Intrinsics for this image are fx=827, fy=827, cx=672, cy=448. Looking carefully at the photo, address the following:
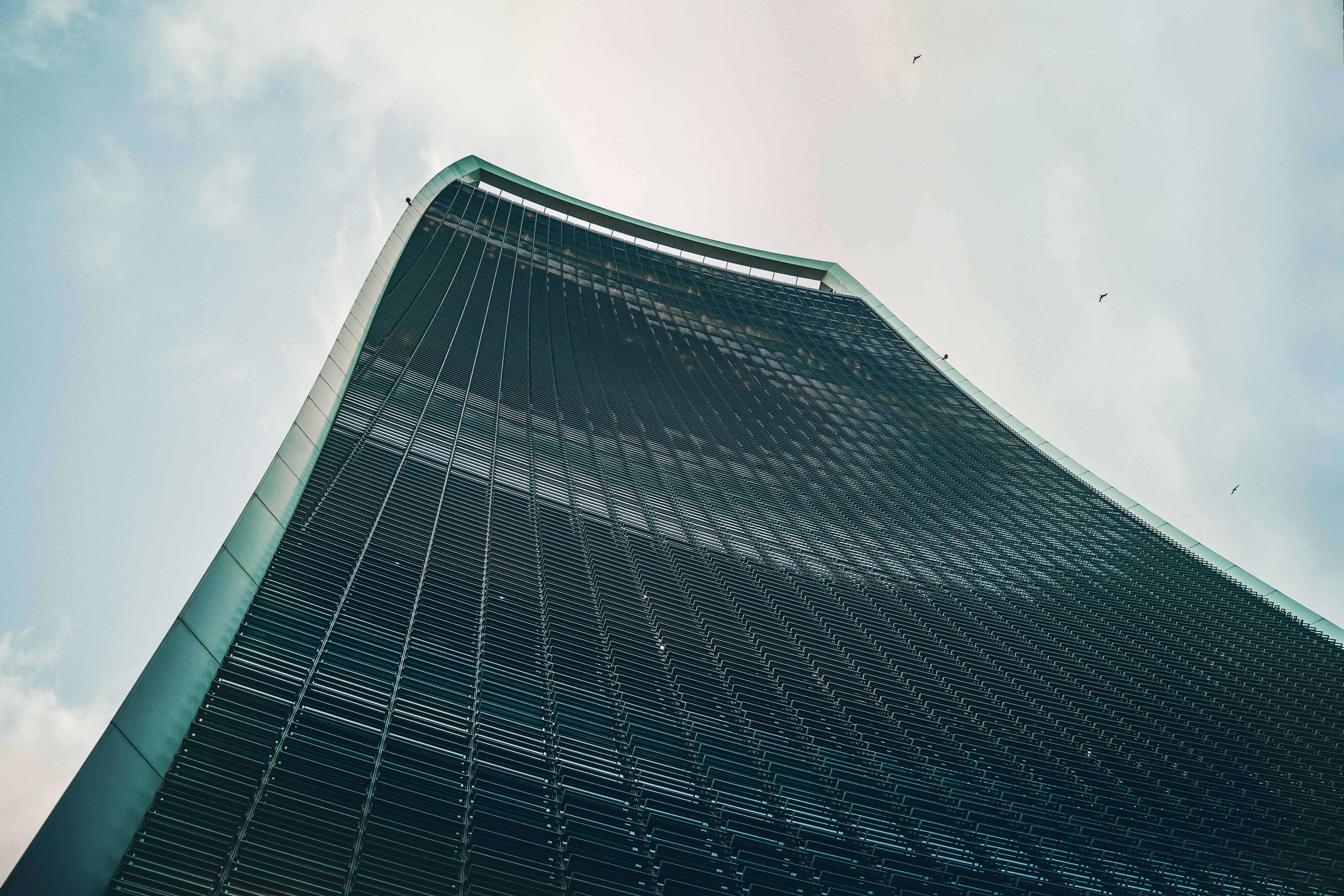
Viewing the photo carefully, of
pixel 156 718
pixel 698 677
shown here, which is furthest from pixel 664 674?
pixel 156 718

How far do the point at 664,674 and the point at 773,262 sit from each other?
2553 cm

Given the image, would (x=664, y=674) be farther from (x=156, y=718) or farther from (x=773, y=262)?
(x=773, y=262)

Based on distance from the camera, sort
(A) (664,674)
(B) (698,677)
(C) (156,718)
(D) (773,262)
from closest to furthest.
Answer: (C) (156,718) < (A) (664,674) < (B) (698,677) < (D) (773,262)

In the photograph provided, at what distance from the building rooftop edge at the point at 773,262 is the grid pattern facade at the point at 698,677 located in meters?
2.06

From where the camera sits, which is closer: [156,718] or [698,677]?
[156,718]

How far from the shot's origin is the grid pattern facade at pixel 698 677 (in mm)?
5527

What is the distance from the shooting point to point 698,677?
27.2 ft

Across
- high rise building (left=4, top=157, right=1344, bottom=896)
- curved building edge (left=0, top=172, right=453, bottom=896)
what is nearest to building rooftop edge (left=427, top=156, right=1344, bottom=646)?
high rise building (left=4, top=157, right=1344, bottom=896)

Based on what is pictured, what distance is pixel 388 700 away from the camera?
6289 mm

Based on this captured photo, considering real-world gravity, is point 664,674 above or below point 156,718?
above

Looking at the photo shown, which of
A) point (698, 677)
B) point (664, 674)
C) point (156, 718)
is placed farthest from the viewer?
point (698, 677)

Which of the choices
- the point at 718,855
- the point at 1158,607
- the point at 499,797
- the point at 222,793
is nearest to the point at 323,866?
the point at 222,793

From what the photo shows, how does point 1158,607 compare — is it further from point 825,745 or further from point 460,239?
point 460,239

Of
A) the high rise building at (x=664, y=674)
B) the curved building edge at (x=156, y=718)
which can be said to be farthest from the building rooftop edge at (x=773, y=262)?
the curved building edge at (x=156, y=718)
